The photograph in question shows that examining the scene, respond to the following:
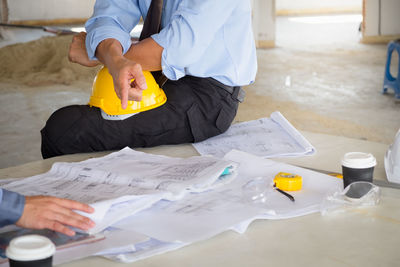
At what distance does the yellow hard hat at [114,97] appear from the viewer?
6.50 feet

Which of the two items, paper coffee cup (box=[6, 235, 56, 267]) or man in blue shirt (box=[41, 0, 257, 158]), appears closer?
paper coffee cup (box=[6, 235, 56, 267])

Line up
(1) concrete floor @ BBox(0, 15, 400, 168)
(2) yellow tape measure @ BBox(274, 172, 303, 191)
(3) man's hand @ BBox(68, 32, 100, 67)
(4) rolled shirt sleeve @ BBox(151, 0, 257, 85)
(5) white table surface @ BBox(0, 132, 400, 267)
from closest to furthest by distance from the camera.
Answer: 1. (5) white table surface @ BBox(0, 132, 400, 267)
2. (2) yellow tape measure @ BBox(274, 172, 303, 191)
3. (4) rolled shirt sleeve @ BBox(151, 0, 257, 85)
4. (3) man's hand @ BBox(68, 32, 100, 67)
5. (1) concrete floor @ BBox(0, 15, 400, 168)

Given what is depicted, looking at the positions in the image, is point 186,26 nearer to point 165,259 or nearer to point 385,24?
point 165,259

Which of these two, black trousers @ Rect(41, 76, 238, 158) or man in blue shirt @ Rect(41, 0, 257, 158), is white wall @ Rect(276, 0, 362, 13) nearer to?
man in blue shirt @ Rect(41, 0, 257, 158)

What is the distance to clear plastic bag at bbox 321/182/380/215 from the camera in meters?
1.29

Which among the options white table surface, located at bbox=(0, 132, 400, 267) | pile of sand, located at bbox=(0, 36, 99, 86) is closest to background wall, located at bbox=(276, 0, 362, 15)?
pile of sand, located at bbox=(0, 36, 99, 86)

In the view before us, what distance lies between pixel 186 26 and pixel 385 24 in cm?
588

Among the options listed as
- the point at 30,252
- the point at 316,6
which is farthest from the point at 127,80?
the point at 316,6

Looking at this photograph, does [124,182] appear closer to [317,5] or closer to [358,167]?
[358,167]

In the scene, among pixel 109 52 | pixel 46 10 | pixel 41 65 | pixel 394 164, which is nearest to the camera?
pixel 394 164

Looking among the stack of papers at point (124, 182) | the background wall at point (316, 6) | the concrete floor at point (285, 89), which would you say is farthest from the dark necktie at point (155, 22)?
the background wall at point (316, 6)

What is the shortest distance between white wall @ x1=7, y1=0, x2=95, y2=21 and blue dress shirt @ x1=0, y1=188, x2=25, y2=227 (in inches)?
342

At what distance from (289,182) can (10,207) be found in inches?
25.1

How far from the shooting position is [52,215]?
3.58ft
